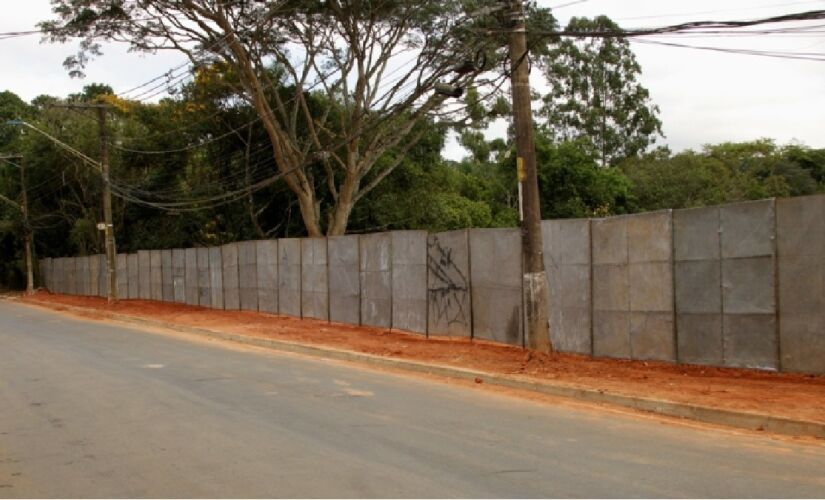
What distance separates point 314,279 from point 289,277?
6.05 ft

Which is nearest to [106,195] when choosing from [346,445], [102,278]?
[102,278]

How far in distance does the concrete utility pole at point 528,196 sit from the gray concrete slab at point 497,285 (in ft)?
6.14

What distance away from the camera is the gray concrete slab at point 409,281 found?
60.8 feet

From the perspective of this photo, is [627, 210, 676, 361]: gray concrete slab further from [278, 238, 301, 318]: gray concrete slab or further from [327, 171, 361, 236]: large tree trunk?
[327, 171, 361, 236]: large tree trunk

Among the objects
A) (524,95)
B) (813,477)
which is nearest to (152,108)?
(524,95)

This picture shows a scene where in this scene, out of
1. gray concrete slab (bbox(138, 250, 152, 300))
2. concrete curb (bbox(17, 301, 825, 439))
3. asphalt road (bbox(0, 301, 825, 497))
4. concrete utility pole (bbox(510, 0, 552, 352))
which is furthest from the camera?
gray concrete slab (bbox(138, 250, 152, 300))

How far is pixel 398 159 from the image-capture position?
35406 mm

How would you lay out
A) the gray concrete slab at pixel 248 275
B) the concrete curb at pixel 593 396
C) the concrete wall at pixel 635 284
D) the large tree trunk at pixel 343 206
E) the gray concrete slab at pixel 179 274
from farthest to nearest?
the gray concrete slab at pixel 179 274 < the large tree trunk at pixel 343 206 < the gray concrete slab at pixel 248 275 < the concrete wall at pixel 635 284 < the concrete curb at pixel 593 396

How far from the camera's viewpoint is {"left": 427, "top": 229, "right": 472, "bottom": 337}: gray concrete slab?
17.1 meters

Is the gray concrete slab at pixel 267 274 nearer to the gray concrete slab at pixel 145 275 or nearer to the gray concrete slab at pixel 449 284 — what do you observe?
the gray concrete slab at pixel 449 284

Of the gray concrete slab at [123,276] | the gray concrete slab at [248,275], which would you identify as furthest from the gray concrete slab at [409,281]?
the gray concrete slab at [123,276]

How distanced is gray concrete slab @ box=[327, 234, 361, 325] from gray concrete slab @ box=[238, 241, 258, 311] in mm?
5494

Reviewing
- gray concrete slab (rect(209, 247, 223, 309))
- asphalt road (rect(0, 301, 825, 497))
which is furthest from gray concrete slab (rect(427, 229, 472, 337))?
gray concrete slab (rect(209, 247, 223, 309))

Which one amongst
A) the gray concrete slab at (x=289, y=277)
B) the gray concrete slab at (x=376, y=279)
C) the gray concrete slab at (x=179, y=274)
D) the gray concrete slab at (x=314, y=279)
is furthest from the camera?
the gray concrete slab at (x=179, y=274)
